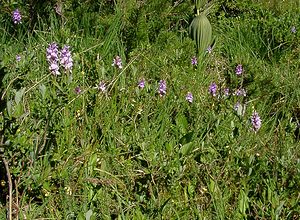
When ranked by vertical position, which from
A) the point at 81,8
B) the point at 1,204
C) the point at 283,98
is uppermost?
the point at 81,8

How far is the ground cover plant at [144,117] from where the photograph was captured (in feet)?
6.42

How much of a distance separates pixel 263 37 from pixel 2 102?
7.01 feet

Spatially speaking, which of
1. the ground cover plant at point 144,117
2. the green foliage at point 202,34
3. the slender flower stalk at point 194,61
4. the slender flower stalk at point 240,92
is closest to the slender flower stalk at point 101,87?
the ground cover plant at point 144,117

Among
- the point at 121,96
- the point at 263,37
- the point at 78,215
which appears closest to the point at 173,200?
the point at 78,215

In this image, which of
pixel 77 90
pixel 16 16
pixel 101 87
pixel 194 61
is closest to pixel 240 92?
pixel 194 61

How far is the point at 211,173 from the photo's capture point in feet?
6.91

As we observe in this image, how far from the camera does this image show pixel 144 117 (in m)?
2.44

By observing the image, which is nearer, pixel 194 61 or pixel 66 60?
pixel 66 60

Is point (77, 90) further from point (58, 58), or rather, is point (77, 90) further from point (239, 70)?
point (239, 70)

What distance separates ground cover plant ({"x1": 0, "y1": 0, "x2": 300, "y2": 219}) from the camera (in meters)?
1.96

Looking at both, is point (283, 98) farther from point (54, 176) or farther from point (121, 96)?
point (54, 176)

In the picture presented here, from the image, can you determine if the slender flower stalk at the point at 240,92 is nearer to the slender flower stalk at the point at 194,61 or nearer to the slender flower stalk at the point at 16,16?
the slender flower stalk at the point at 194,61

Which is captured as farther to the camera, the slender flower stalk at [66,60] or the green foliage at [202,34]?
the green foliage at [202,34]

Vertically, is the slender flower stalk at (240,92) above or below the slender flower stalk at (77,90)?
below
